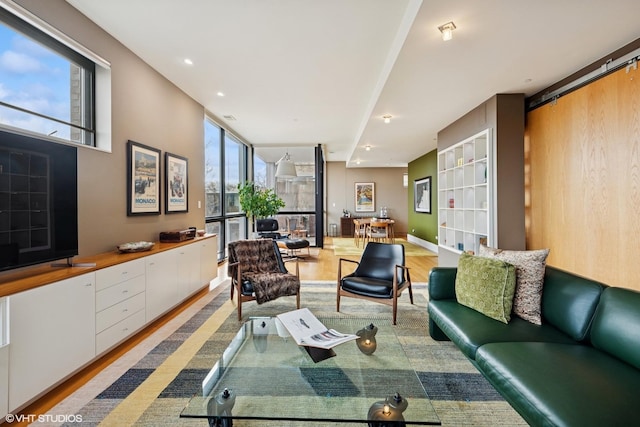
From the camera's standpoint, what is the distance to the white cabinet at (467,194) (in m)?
3.74

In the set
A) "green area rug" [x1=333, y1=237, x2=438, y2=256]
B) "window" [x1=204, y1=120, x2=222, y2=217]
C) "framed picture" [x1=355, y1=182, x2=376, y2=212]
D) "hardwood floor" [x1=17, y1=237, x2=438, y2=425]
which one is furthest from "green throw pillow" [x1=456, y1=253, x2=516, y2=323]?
"framed picture" [x1=355, y1=182, x2=376, y2=212]

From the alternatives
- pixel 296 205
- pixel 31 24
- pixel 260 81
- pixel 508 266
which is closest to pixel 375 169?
pixel 296 205

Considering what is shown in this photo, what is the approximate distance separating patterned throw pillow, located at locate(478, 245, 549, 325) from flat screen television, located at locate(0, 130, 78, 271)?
10.8ft

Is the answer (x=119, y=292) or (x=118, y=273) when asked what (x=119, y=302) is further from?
(x=118, y=273)

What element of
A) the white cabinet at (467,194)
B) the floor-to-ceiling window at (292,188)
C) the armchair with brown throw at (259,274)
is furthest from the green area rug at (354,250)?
the armchair with brown throw at (259,274)

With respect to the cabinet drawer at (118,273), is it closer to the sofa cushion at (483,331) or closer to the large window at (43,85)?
the large window at (43,85)

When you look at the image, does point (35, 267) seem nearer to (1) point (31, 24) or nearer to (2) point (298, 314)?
(1) point (31, 24)

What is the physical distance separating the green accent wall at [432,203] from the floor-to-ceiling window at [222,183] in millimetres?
4965

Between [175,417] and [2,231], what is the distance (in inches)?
59.6

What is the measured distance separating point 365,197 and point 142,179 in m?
8.15

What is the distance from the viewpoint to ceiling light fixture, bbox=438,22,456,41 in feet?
7.26

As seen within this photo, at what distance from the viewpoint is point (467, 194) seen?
14.6ft

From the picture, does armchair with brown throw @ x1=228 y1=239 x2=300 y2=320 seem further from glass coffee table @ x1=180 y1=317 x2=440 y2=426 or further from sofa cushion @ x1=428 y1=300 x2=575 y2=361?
sofa cushion @ x1=428 y1=300 x2=575 y2=361

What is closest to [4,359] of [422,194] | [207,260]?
[207,260]
